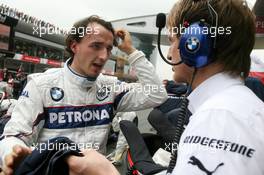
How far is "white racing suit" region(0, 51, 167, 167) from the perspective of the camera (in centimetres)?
151

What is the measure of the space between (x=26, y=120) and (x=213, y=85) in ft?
2.90

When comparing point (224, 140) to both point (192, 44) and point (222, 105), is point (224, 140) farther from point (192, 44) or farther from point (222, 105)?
point (192, 44)

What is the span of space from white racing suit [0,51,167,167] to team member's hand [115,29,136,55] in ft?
0.11

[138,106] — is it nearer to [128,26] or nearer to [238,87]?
[238,87]

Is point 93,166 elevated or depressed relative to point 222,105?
depressed

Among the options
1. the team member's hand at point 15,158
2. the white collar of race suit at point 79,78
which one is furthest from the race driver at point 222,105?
the white collar of race suit at point 79,78

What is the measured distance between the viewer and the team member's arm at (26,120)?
54.2 inches

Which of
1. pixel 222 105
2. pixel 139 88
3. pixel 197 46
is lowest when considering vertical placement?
pixel 139 88

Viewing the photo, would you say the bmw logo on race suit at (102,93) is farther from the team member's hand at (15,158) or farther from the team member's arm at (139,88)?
the team member's hand at (15,158)

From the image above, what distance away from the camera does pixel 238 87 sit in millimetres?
817

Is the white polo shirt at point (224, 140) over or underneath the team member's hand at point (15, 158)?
over

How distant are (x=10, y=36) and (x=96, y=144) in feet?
17.7

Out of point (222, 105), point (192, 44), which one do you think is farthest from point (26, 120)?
point (222, 105)

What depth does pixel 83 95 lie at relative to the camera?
1.65 metres
